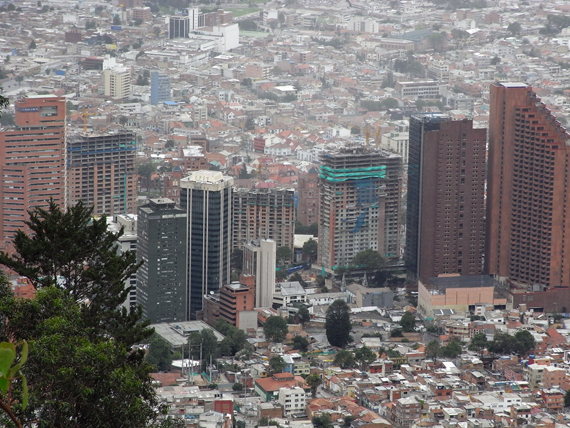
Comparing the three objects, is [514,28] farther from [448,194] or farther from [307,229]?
[448,194]

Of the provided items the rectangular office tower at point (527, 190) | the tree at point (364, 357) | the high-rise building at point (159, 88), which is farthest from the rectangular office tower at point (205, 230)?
the high-rise building at point (159, 88)

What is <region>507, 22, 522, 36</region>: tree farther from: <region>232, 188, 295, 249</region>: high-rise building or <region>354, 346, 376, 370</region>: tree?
<region>354, 346, 376, 370</region>: tree

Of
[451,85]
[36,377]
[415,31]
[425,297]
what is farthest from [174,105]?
[36,377]

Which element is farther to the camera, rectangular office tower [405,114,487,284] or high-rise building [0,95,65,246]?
high-rise building [0,95,65,246]

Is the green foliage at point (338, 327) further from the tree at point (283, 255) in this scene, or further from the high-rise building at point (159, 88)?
the high-rise building at point (159, 88)

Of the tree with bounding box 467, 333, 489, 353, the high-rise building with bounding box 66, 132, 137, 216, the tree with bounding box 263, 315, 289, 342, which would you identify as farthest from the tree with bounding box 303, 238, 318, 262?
the tree with bounding box 467, 333, 489, 353

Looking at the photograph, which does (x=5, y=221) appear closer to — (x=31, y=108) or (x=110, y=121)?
(x=31, y=108)
